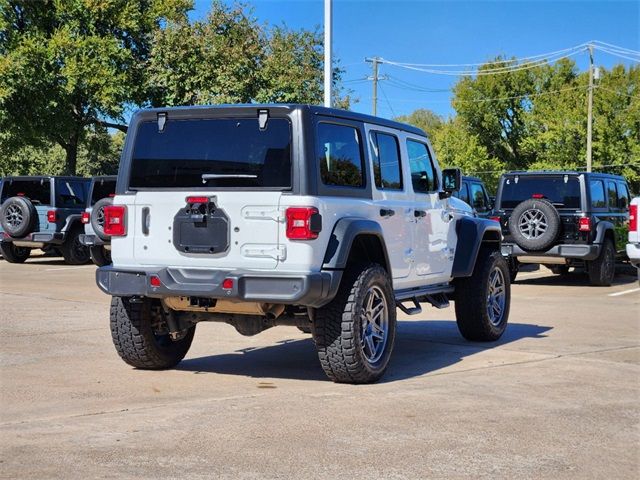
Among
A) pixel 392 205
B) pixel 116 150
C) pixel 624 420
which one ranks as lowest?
pixel 624 420

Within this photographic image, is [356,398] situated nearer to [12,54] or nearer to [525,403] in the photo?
[525,403]

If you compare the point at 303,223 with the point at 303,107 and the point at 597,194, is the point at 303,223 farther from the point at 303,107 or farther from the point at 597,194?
the point at 597,194

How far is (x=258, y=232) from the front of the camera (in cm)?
682

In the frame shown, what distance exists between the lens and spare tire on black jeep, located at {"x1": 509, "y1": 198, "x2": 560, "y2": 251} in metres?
15.7

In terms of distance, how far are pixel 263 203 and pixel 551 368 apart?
304cm

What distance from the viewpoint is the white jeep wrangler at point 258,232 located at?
6.75 meters

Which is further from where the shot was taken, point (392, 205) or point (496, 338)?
point (496, 338)

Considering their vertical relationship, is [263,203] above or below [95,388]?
above

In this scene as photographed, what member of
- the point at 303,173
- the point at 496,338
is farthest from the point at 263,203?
the point at 496,338

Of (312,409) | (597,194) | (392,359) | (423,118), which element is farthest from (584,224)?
(423,118)

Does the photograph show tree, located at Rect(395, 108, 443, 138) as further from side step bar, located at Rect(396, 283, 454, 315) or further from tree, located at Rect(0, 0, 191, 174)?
side step bar, located at Rect(396, 283, 454, 315)

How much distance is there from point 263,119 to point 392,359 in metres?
2.75

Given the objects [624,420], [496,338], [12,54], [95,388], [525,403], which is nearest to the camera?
[624,420]

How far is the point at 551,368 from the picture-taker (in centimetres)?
807
